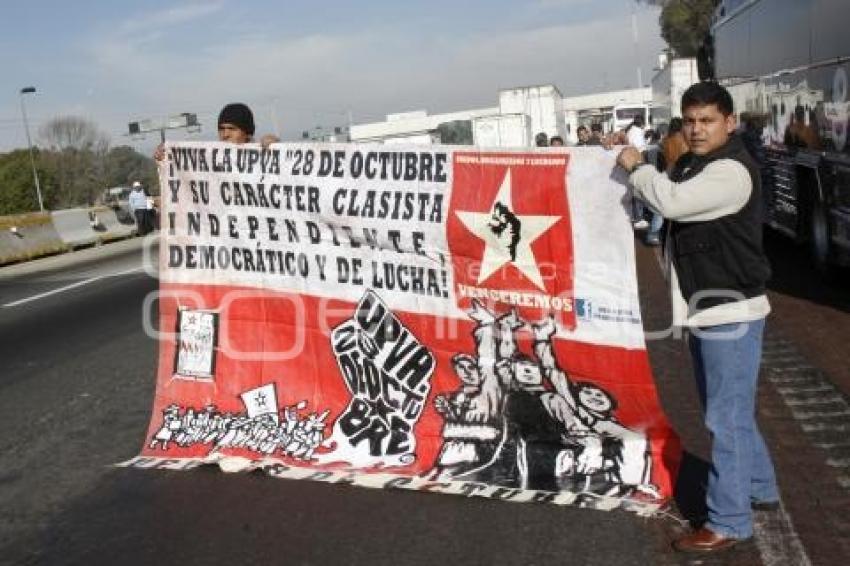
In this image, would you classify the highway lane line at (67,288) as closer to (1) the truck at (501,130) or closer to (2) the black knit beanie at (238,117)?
(2) the black knit beanie at (238,117)

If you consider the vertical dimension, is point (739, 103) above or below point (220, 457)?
above

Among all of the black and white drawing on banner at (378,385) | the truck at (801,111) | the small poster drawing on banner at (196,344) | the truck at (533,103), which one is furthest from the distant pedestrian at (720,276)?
the truck at (533,103)

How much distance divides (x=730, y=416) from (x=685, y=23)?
73422 mm

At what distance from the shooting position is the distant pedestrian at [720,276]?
3.88m

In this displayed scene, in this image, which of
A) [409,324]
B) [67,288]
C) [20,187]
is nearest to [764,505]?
[409,324]

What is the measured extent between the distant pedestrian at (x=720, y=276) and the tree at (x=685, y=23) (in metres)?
66.8

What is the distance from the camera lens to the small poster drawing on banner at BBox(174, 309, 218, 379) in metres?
5.93

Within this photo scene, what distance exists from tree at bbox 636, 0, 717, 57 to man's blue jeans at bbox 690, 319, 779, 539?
66.9 m

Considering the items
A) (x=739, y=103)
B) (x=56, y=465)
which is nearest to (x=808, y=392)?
(x=56, y=465)

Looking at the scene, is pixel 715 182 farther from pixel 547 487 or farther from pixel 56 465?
pixel 56 465

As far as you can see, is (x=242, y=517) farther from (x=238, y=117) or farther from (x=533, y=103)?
(x=533, y=103)

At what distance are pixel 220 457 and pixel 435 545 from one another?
5.85 ft

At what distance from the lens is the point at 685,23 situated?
238 feet

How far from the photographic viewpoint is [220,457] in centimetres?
561
